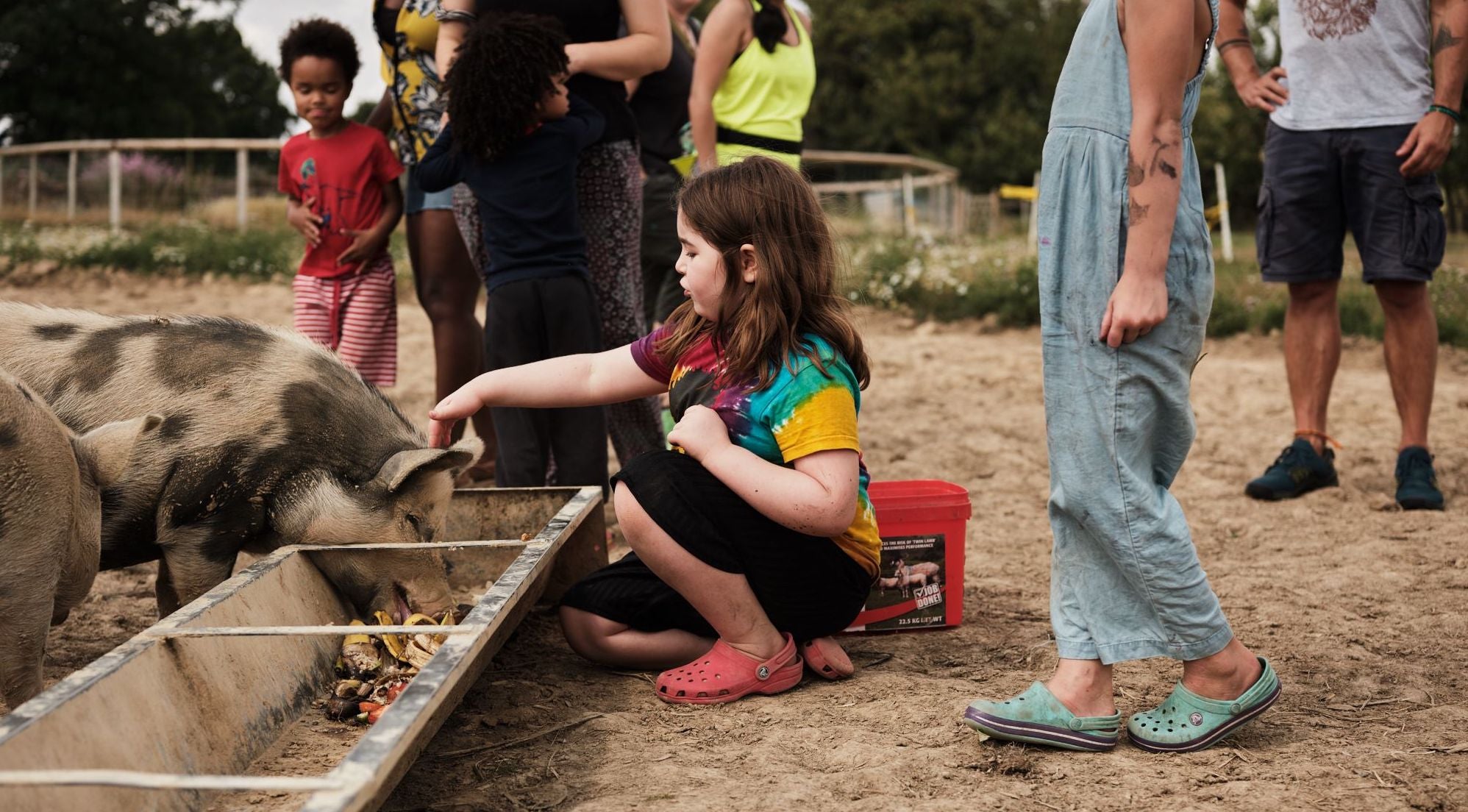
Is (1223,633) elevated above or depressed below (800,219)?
below

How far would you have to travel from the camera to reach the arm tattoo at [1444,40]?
4.71m

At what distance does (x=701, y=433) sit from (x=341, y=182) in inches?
103

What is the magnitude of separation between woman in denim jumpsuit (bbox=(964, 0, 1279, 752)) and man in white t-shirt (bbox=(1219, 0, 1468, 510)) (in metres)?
2.57

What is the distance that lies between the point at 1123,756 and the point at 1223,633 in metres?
0.31

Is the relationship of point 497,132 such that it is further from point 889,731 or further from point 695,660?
point 889,731

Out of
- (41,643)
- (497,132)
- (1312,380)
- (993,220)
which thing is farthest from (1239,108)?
(41,643)

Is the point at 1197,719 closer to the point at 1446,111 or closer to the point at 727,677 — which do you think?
the point at 727,677

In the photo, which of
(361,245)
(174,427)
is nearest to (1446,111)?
(361,245)

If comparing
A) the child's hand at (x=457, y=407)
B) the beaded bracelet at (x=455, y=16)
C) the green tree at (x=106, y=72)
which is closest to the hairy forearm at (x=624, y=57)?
the beaded bracelet at (x=455, y=16)

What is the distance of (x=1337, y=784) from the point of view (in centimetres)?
247

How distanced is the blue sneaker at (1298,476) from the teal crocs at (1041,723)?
282 centimetres

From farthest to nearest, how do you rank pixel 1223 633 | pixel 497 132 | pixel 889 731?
1. pixel 497 132
2. pixel 889 731
3. pixel 1223 633

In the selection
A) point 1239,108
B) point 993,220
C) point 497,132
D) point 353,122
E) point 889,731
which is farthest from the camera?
point 1239,108

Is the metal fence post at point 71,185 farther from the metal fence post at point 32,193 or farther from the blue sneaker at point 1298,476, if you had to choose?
the blue sneaker at point 1298,476
